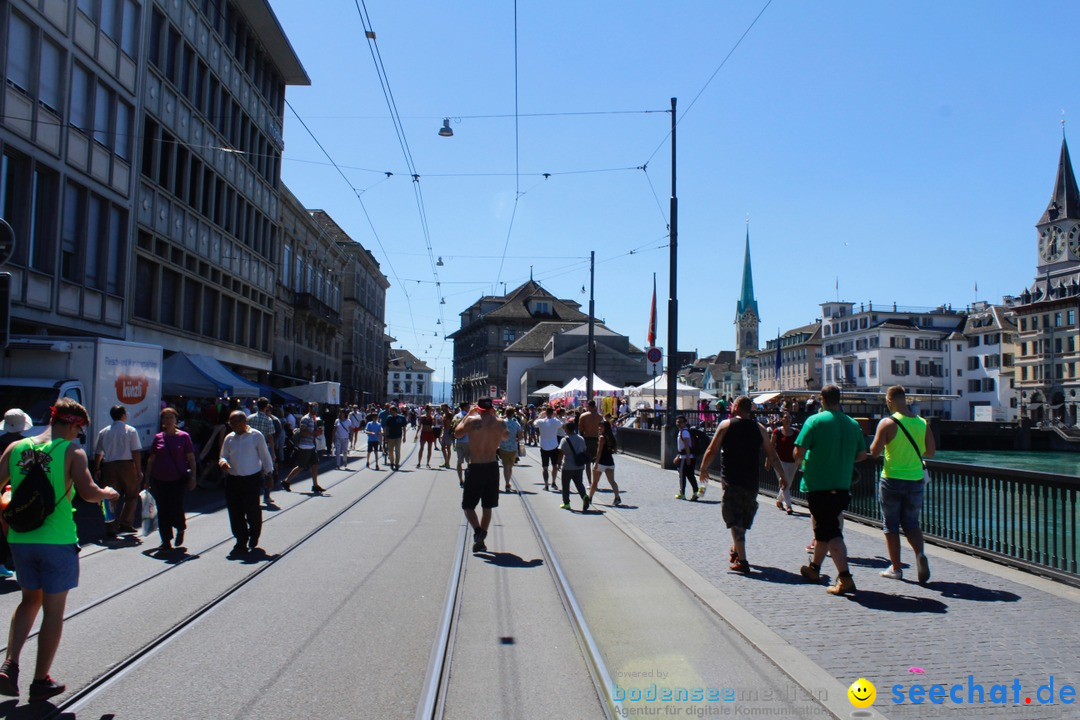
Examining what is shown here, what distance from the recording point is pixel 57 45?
823 inches

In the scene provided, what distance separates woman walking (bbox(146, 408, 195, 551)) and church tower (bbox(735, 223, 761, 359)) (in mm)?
152790

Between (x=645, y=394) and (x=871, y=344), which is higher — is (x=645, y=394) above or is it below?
below

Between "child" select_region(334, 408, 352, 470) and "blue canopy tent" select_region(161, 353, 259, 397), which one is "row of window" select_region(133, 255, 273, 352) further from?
"child" select_region(334, 408, 352, 470)

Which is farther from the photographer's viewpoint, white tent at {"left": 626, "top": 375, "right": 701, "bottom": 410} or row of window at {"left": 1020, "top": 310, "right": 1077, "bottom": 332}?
row of window at {"left": 1020, "top": 310, "right": 1077, "bottom": 332}

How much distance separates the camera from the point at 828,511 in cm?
778

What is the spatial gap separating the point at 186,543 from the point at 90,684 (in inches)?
233

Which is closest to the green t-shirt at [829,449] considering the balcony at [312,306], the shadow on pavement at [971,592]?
the shadow on pavement at [971,592]

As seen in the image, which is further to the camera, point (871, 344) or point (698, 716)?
point (871, 344)

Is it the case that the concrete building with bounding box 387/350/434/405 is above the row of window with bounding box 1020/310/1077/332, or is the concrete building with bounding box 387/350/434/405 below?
below

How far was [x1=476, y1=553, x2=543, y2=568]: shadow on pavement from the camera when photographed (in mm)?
9461

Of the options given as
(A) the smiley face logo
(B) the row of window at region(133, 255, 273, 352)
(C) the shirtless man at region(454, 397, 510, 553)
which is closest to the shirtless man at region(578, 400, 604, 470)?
(C) the shirtless man at region(454, 397, 510, 553)

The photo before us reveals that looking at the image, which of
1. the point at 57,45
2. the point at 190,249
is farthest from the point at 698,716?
the point at 190,249

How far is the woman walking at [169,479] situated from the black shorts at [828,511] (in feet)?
22.4

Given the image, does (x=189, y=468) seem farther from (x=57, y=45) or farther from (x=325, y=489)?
(x=57, y=45)
